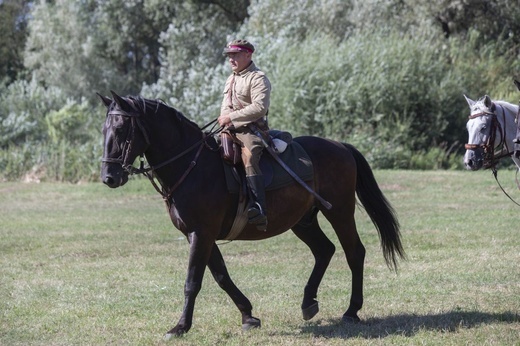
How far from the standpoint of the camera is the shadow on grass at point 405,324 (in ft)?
25.2

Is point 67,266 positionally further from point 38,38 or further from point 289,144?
point 38,38

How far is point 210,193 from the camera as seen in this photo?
762 cm

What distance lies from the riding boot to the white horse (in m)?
2.79

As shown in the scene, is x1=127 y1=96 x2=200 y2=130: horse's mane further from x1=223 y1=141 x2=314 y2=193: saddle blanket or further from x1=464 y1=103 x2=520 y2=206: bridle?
x1=464 y1=103 x2=520 y2=206: bridle

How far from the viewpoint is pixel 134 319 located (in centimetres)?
843

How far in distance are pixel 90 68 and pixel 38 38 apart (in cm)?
367

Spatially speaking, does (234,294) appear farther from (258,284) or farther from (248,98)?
(258,284)

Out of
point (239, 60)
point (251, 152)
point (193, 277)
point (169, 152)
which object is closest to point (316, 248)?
point (251, 152)

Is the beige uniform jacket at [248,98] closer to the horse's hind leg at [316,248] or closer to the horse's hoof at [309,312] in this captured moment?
the horse's hind leg at [316,248]

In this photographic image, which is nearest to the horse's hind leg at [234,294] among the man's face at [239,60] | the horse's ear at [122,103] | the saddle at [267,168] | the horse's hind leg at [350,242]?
the saddle at [267,168]

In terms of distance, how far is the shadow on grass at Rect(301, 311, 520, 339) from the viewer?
7688mm

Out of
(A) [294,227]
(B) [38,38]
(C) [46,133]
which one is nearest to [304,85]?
(C) [46,133]

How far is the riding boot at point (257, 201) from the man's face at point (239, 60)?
1093 millimetres

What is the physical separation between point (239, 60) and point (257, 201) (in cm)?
139
